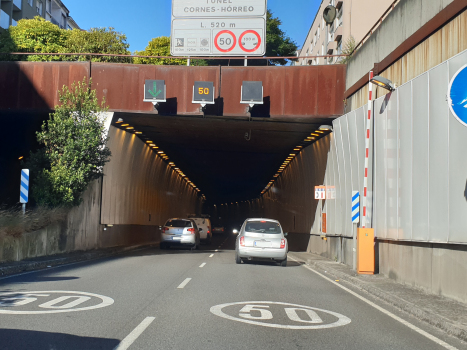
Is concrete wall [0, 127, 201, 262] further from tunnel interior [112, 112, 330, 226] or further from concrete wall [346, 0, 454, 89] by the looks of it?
concrete wall [346, 0, 454, 89]

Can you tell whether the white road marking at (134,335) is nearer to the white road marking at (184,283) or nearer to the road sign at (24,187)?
the white road marking at (184,283)

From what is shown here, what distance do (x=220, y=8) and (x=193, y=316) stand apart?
1713cm

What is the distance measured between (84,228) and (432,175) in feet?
48.2

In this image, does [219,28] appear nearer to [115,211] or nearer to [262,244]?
[262,244]

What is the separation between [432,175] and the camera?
1059cm

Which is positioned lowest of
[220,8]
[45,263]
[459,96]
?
[45,263]

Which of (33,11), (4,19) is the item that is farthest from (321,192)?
(33,11)

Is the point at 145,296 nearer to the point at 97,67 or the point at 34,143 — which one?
the point at 97,67

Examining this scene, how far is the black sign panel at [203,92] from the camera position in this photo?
19734mm

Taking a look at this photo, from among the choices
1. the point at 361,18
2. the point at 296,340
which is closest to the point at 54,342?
the point at 296,340

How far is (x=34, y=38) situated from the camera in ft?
99.2

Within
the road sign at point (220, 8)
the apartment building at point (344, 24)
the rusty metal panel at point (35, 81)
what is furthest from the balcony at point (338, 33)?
the rusty metal panel at point (35, 81)

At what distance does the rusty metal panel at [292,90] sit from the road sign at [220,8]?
2917mm

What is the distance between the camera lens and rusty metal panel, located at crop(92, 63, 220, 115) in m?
20.8
